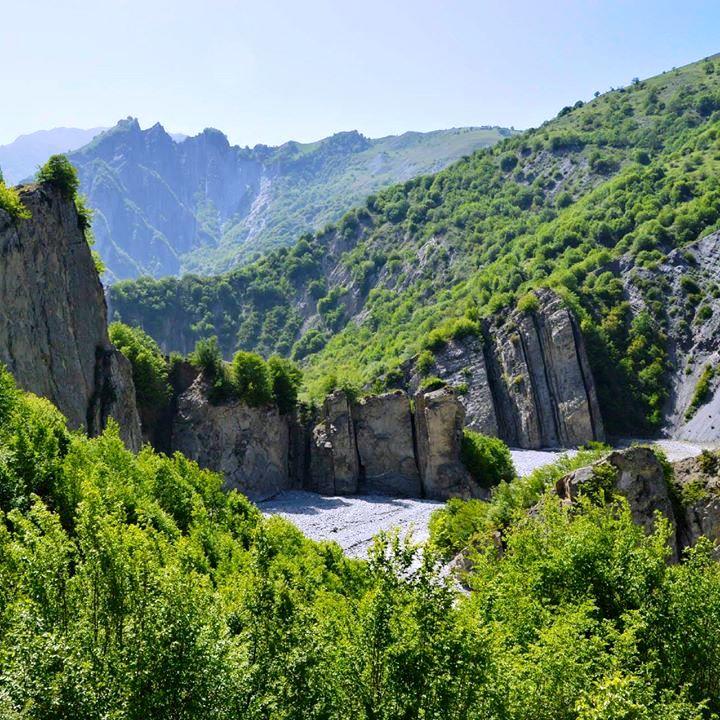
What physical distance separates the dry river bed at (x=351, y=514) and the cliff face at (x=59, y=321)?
16.7 m

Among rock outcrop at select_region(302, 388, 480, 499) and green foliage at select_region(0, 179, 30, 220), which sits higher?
green foliage at select_region(0, 179, 30, 220)

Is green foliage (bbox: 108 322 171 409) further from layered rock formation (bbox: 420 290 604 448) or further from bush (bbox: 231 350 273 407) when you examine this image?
layered rock formation (bbox: 420 290 604 448)

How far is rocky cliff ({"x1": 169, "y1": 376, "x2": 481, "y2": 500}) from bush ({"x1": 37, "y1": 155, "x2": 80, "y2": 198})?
26432 millimetres

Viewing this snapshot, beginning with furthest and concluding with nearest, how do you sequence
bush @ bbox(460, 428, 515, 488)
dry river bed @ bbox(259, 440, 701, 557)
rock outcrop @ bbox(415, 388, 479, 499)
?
rock outcrop @ bbox(415, 388, 479, 499) → bush @ bbox(460, 428, 515, 488) → dry river bed @ bbox(259, 440, 701, 557)

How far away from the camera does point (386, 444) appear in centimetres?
7669

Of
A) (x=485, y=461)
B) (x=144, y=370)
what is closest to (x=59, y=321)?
(x=144, y=370)

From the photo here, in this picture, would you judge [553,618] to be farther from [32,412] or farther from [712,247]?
[712,247]

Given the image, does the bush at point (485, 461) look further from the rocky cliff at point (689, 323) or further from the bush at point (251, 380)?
the rocky cliff at point (689, 323)

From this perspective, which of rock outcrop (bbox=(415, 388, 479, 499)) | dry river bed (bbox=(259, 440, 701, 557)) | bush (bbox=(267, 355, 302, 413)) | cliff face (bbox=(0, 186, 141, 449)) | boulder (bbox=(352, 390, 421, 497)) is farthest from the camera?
bush (bbox=(267, 355, 302, 413))

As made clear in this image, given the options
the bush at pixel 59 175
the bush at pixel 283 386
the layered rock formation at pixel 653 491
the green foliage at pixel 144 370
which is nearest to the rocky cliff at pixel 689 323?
the bush at pixel 283 386

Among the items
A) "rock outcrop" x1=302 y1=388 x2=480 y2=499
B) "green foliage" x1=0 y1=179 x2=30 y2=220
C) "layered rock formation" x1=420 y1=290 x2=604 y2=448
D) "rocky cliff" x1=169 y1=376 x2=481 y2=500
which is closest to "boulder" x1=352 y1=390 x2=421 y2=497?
"rock outcrop" x1=302 y1=388 x2=480 y2=499

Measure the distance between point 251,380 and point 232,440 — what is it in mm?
6485

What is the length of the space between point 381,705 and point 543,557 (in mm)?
14026

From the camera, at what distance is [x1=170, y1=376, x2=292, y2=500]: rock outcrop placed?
243 feet
